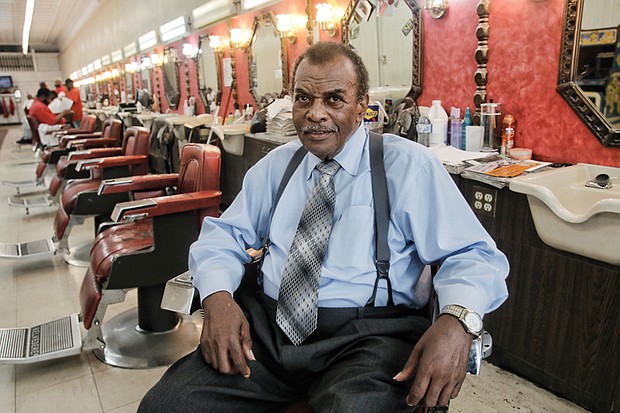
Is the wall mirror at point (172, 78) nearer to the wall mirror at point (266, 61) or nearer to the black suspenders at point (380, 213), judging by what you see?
the wall mirror at point (266, 61)

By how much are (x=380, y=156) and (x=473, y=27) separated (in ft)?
6.11

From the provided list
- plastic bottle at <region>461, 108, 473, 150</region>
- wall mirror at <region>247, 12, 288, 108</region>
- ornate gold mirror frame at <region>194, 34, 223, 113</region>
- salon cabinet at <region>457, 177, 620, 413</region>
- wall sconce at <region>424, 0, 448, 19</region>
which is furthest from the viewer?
ornate gold mirror frame at <region>194, 34, 223, 113</region>

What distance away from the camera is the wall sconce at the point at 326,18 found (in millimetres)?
4055

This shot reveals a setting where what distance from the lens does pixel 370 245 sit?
1.33m

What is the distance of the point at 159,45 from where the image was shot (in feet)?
28.2

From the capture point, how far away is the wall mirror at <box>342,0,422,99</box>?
128 inches

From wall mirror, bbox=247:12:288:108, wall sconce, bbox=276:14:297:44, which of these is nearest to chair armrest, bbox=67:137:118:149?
wall mirror, bbox=247:12:288:108

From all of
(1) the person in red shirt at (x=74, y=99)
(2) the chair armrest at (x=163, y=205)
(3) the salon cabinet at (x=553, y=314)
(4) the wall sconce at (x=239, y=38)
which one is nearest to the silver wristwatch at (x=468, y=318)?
(3) the salon cabinet at (x=553, y=314)

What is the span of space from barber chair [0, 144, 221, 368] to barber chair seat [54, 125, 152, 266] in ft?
2.11

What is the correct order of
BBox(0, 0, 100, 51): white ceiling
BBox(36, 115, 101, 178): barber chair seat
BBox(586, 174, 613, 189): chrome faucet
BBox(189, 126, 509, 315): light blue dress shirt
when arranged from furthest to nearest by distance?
BBox(0, 0, 100, 51): white ceiling, BBox(36, 115, 101, 178): barber chair seat, BBox(586, 174, 613, 189): chrome faucet, BBox(189, 126, 509, 315): light blue dress shirt

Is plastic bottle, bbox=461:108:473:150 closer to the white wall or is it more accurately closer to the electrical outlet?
the electrical outlet

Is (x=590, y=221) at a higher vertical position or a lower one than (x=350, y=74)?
lower

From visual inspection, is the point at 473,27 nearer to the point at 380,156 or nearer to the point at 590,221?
the point at 590,221

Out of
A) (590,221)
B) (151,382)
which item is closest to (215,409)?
(151,382)
